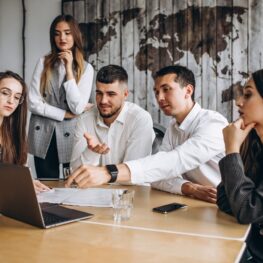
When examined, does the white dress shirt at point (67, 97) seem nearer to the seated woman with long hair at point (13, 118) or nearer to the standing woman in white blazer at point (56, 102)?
the standing woman in white blazer at point (56, 102)

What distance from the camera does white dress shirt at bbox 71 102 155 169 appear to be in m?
2.54

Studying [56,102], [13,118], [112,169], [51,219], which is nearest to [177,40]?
[56,102]

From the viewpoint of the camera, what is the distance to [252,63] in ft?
10.9

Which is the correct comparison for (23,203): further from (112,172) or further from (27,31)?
(27,31)

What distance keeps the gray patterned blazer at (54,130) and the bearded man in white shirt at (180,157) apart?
0.90m

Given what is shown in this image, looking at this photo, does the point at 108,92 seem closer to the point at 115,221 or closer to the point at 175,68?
the point at 175,68

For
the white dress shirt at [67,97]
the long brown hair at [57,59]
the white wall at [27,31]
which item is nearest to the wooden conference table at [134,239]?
the white dress shirt at [67,97]

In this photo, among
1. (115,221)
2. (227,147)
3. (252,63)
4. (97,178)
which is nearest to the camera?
(115,221)

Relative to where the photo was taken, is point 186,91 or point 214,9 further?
point 214,9

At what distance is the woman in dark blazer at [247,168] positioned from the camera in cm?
142

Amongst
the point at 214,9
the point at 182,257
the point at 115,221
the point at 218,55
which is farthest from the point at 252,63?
the point at 182,257

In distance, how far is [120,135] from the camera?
104 inches

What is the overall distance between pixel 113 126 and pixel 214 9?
1379mm

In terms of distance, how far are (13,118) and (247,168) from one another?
58.8 inches
